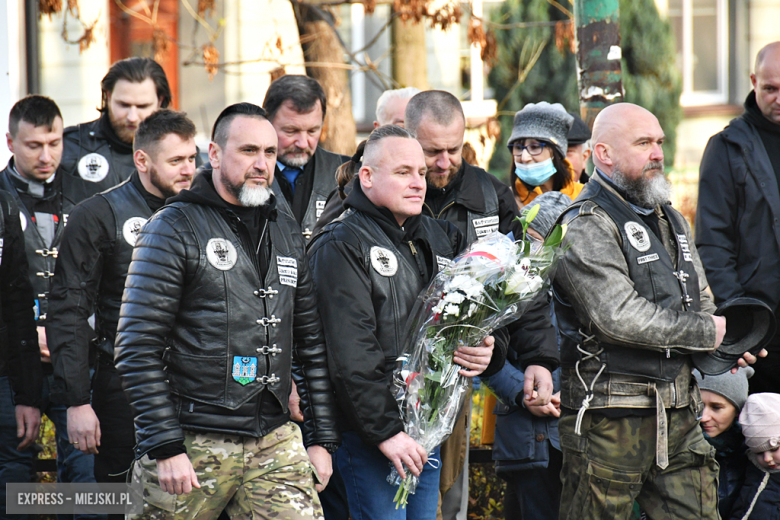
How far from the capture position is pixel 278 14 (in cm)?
1302

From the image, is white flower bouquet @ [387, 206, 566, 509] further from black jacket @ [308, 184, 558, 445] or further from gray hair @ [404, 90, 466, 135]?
gray hair @ [404, 90, 466, 135]

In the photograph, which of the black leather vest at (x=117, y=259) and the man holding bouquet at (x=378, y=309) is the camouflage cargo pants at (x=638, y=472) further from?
the black leather vest at (x=117, y=259)

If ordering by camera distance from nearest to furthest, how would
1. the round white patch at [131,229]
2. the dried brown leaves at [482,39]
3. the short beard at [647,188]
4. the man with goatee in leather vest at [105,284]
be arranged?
1. the short beard at [647,188]
2. the man with goatee in leather vest at [105,284]
3. the round white patch at [131,229]
4. the dried brown leaves at [482,39]

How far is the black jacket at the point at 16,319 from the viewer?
16.6 ft

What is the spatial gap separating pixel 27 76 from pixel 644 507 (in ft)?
25.7

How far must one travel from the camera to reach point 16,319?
5086mm

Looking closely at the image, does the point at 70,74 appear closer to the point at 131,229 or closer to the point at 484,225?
the point at 131,229

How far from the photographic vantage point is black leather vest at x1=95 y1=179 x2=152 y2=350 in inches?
189

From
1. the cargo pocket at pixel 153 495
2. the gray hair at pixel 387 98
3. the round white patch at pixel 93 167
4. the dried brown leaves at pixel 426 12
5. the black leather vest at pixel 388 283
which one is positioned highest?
the dried brown leaves at pixel 426 12

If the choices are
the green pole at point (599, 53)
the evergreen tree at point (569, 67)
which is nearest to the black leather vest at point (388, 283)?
the green pole at point (599, 53)

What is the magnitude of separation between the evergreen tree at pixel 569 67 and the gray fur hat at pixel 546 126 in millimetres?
7800

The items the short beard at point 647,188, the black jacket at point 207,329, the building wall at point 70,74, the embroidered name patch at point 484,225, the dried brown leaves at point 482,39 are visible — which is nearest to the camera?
the black jacket at point 207,329

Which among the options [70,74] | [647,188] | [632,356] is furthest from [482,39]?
[70,74]

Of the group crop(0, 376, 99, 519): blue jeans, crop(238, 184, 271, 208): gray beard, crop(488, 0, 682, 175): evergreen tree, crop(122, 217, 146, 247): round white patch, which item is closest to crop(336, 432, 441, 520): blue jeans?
crop(238, 184, 271, 208): gray beard
